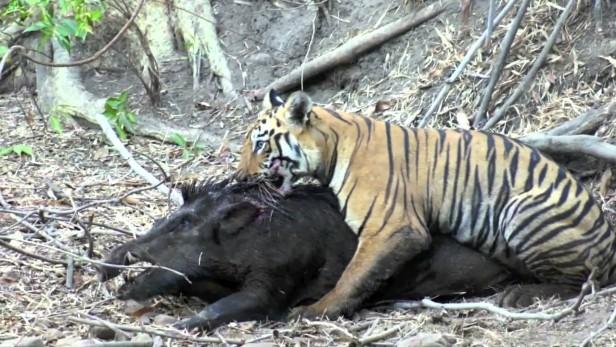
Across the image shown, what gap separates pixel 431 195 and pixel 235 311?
132 cm

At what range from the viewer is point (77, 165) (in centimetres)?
803

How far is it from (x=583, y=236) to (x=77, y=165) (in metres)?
4.25

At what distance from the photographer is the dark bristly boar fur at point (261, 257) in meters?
5.11

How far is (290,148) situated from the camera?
5.74 meters

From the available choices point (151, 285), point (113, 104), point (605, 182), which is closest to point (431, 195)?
point (605, 182)

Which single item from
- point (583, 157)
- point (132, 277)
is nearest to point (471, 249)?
point (583, 157)

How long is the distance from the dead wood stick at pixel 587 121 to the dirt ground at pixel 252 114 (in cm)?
8

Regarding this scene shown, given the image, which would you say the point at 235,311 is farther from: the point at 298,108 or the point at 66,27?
the point at 66,27

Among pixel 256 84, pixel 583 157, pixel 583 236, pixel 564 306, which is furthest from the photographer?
pixel 256 84

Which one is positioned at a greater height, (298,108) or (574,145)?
(298,108)

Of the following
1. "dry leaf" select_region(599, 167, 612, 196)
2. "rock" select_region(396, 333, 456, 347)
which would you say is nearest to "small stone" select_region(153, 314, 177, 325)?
"rock" select_region(396, 333, 456, 347)

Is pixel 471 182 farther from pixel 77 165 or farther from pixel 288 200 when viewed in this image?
pixel 77 165

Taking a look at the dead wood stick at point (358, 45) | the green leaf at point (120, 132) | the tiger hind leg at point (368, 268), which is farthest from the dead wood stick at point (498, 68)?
the green leaf at point (120, 132)

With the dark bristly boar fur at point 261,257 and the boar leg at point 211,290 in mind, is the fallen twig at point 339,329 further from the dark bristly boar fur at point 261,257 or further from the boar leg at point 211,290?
the boar leg at point 211,290
